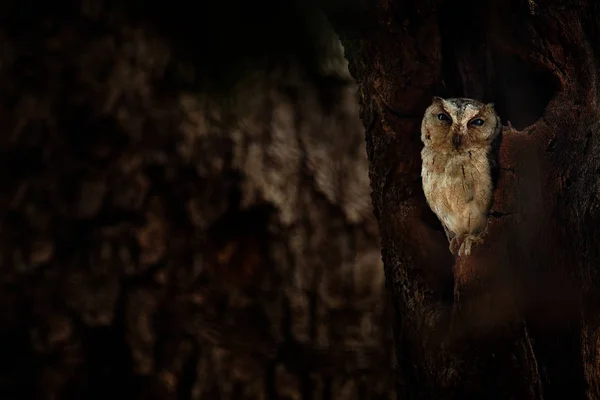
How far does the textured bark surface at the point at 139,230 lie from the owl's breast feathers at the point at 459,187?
708mm

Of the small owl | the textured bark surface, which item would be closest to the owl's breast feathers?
the small owl

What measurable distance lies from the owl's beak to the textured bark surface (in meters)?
0.69

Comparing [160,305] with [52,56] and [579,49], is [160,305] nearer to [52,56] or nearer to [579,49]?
[52,56]

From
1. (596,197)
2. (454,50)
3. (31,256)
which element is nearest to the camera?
(596,197)

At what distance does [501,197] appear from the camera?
0.85 m

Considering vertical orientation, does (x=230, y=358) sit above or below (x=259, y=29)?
below

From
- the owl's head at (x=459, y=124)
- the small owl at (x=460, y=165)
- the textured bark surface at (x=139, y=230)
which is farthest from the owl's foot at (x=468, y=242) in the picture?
the textured bark surface at (x=139, y=230)

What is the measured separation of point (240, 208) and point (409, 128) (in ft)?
2.43

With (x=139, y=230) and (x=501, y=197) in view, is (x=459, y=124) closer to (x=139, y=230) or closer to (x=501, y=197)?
(x=501, y=197)

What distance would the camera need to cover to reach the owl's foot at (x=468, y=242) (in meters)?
0.86

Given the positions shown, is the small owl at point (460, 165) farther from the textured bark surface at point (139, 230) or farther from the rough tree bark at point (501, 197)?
the textured bark surface at point (139, 230)

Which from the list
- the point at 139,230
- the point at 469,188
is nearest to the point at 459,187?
the point at 469,188

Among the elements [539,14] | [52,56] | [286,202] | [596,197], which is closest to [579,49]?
[539,14]

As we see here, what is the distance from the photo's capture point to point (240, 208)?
1.66 metres
